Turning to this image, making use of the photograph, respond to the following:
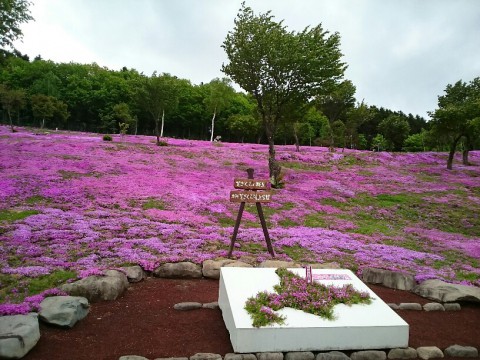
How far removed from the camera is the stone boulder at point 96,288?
10102 mm

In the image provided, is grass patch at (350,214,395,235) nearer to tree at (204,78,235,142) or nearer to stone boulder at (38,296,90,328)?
stone boulder at (38,296,90,328)

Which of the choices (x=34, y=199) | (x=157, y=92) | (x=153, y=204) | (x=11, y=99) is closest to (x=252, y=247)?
(x=153, y=204)

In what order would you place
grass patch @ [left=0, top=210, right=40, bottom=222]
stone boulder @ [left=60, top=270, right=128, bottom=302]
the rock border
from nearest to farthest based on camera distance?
1. the rock border
2. stone boulder @ [left=60, top=270, right=128, bottom=302]
3. grass patch @ [left=0, top=210, right=40, bottom=222]

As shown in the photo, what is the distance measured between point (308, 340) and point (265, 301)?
135 centimetres

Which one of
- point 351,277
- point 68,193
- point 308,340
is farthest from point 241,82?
point 308,340

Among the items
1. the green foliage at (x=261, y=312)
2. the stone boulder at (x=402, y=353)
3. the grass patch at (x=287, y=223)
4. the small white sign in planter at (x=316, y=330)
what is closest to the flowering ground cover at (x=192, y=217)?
the grass patch at (x=287, y=223)

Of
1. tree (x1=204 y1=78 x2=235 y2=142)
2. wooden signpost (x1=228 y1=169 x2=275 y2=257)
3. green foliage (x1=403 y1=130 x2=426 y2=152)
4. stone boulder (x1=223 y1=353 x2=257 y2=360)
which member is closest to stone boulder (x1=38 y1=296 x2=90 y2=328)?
stone boulder (x1=223 y1=353 x2=257 y2=360)

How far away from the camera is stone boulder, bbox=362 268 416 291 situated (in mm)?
12859

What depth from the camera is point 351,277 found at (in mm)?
10766

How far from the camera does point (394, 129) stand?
8712cm

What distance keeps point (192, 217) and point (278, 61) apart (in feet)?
51.3

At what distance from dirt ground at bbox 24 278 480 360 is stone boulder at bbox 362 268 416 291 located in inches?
42.2

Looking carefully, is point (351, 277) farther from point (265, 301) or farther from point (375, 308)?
point (265, 301)

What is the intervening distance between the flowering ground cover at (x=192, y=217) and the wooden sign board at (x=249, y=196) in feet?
7.33
